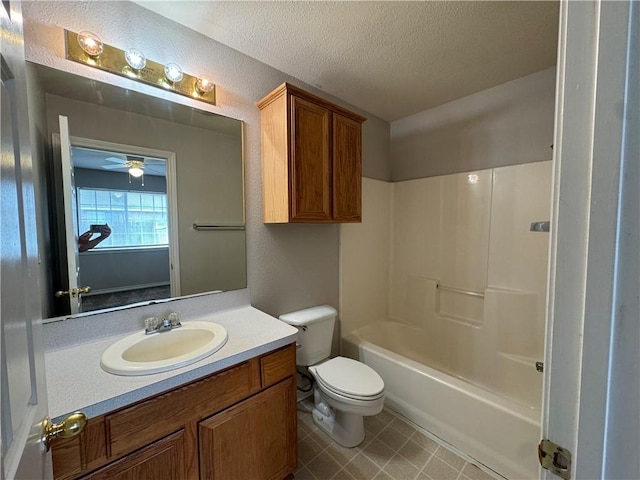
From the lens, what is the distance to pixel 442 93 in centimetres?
227

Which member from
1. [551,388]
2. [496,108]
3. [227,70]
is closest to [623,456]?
[551,388]

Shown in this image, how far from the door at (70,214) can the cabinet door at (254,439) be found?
81 centimetres

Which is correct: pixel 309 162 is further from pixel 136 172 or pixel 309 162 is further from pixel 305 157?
pixel 136 172

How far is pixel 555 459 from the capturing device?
458mm

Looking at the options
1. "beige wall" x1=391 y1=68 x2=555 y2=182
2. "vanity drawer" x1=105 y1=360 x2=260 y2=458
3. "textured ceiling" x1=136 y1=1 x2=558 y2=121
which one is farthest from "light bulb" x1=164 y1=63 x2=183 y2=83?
"beige wall" x1=391 y1=68 x2=555 y2=182

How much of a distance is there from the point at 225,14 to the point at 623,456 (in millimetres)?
2039

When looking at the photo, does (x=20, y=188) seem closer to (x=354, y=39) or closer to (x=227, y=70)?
(x=227, y=70)

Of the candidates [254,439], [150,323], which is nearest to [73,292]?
[150,323]

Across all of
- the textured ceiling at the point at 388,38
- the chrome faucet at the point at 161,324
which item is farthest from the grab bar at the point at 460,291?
the chrome faucet at the point at 161,324

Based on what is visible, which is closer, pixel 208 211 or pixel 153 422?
pixel 153 422

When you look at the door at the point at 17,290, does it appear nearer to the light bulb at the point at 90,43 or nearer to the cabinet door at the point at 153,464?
the cabinet door at the point at 153,464

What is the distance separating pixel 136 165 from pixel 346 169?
49.7 inches

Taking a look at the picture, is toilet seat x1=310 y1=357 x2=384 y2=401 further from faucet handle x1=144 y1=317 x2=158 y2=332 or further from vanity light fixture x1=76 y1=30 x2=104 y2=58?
vanity light fixture x1=76 y1=30 x2=104 y2=58

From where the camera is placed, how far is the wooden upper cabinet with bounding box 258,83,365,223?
1646 millimetres
